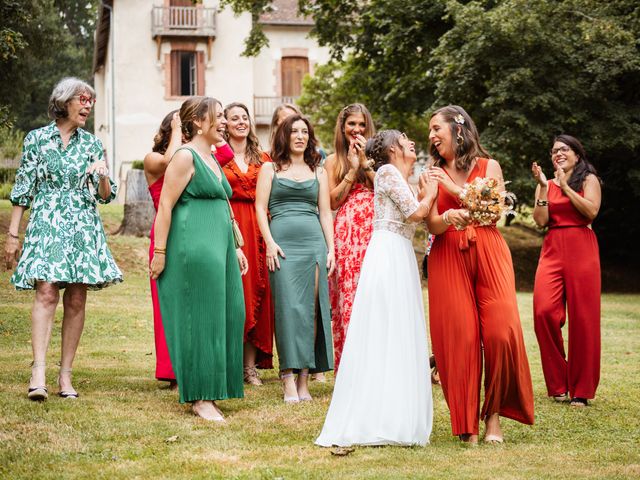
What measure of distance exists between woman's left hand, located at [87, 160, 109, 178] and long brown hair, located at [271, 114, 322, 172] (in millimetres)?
1538

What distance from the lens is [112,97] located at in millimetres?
39406

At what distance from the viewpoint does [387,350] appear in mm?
6609

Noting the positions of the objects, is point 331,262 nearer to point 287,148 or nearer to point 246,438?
point 287,148

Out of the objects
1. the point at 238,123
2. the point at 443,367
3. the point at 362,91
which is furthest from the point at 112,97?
the point at 443,367

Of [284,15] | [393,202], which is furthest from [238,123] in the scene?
[284,15]

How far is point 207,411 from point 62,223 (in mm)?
1911

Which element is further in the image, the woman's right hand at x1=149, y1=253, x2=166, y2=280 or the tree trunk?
the tree trunk

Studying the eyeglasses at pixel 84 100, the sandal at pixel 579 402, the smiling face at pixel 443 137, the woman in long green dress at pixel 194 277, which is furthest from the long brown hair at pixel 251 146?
the sandal at pixel 579 402

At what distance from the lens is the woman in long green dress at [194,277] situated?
287 inches

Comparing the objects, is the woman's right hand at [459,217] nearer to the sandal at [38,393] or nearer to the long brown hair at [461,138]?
the long brown hair at [461,138]

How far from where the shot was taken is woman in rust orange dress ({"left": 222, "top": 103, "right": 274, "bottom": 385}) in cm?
914

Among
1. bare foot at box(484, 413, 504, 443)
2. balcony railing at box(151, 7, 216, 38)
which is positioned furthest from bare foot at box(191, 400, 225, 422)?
balcony railing at box(151, 7, 216, 38)

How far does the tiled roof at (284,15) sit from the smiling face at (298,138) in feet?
115

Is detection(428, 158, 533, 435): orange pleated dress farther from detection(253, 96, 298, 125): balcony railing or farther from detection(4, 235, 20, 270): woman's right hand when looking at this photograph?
detection(253, 96, 298, 125): balcony railing
